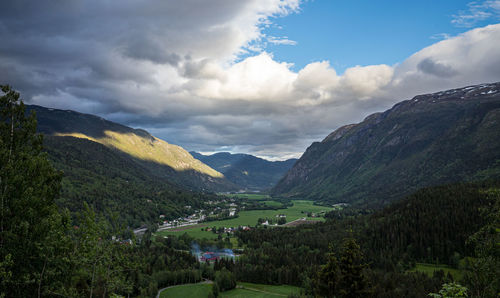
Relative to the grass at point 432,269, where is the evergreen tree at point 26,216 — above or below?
above

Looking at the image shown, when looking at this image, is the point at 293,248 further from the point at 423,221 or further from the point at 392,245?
the point at 423,221

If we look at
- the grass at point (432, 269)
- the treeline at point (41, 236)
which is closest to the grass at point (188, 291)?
the grass at point (432, 269)

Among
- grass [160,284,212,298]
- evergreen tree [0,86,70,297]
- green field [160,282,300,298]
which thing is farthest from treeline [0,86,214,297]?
green field [160,282,300,298]

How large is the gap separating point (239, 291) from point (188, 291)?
55.7 feet

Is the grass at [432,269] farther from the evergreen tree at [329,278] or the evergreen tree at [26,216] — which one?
the evergreen tree at [26,216]

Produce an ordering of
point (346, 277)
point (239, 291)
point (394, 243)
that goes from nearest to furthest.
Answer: point (346, 277), point (239, 291), point (394, 243)

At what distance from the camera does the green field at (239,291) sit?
89.4m

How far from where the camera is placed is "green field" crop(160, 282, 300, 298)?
293 feet

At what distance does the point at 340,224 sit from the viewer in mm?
172625

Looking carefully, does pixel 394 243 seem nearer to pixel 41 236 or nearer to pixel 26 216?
pixel 41 236

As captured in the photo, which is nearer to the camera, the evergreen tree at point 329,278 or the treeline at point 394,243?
the evergreen tree at point 329,278

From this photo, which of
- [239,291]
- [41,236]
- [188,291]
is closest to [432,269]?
[239,291]

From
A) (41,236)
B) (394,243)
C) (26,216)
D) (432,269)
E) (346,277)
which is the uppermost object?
(26,216)

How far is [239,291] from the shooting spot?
309ft
